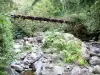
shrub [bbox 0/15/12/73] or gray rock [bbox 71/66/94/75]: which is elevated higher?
shrub [bbox 0/15/12/73]

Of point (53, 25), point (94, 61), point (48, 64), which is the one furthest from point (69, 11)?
point (48, 64)

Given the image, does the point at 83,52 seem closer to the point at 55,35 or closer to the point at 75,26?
the point at 55,35

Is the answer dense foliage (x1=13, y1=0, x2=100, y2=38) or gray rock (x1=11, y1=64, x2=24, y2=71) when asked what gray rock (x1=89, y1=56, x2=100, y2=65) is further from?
gray rock (x1=11, y1=64, x2=24, y2=71)

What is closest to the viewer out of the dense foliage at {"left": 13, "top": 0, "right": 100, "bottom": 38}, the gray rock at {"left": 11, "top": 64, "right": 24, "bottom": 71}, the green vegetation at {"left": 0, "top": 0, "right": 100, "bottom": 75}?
the green vegetation at {"left": 0, "top": 0, "right": 100, "bottom": 75}

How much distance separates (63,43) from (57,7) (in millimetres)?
6777

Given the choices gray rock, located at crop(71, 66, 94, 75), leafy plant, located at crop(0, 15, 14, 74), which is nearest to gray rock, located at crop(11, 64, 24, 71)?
leafy plant, located at crop(0, 15, 14, 74)

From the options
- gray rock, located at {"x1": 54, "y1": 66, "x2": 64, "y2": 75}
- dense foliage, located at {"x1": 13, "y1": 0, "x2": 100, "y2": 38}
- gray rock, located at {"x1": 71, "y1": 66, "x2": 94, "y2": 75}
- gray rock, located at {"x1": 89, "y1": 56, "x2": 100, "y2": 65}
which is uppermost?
dense foliage, located at {"x1": 13, "y1": 0, "x2": 100, "y2": 38}

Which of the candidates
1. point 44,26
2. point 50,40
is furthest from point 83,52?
point 44,26

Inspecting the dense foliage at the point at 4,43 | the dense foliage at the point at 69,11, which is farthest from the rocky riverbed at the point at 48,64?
the dense foliage at the point at 69,11

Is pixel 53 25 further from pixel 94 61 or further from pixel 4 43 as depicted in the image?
pixel 4 43

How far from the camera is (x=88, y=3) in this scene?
27.0 feet

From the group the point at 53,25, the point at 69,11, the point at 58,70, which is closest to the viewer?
the point at 58,70

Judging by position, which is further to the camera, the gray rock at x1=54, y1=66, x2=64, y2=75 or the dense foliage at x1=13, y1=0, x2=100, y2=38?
the dense foliage at x1=13, y1=0, x2=100, y2=38

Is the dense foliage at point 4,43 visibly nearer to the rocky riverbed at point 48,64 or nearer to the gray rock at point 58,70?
the rocky riverbed at point 48,64
